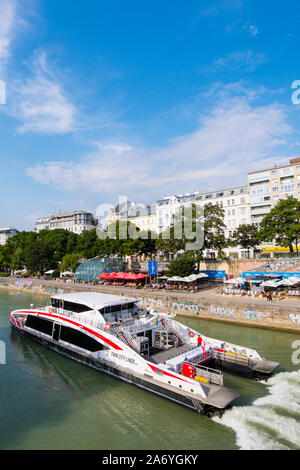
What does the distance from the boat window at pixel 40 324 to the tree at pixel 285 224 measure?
113ft

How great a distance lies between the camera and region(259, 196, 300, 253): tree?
137 ft

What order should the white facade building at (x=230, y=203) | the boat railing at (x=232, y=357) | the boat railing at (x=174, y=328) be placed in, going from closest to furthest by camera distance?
the boat railing at (x=232, y=357) → the boat railing at (x=174, y=328) → the white facade building at (x=230, y=203)

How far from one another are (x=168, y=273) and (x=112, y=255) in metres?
21.8

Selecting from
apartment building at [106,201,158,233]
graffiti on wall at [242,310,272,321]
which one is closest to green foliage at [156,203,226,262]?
Result: graffiti on wall at [242,310,272,321]

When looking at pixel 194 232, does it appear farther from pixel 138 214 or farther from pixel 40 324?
pixel 138 214

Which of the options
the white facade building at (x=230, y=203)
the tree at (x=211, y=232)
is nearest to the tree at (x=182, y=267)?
the tree at (x=211, y=232)

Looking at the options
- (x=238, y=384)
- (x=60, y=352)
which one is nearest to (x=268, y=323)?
(x=238, y=384)

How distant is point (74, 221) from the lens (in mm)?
125688

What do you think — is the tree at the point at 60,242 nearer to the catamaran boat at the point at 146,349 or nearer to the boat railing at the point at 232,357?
the catamaran boat at the point at 146,349

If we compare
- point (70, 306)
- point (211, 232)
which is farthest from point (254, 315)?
point (211, 232)

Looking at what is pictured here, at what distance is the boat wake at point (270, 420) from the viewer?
33.0 feet

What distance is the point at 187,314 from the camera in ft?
102

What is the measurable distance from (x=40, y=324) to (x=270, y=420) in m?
16.4
